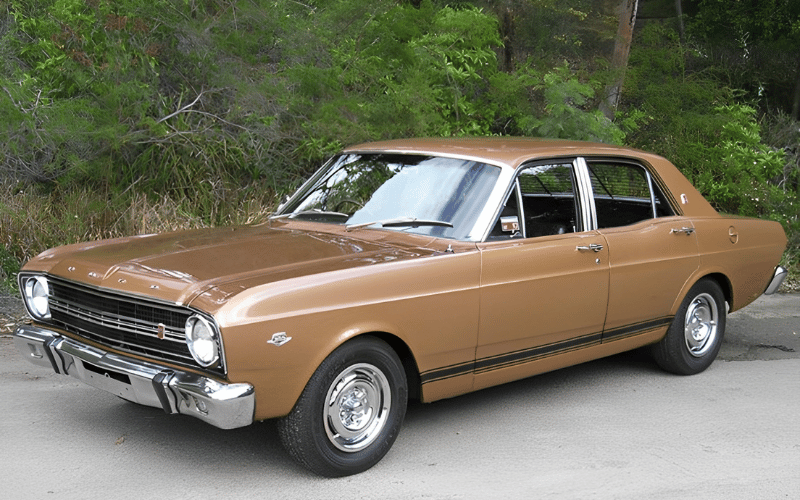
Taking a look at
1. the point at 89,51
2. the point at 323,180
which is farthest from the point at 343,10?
the point at 323,180

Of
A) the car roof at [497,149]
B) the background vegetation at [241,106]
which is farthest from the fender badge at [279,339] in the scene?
the background vegetation at [241,106]

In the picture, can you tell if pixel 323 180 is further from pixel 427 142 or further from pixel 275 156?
pixel 275 156

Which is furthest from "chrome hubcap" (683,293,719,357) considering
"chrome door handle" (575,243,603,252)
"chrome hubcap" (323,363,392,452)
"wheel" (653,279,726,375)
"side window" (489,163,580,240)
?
"chrome hubcap" (323,363,392,452)

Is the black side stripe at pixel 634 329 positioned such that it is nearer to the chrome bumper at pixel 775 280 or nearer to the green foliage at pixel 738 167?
the chrome bumper at pixel 775 280

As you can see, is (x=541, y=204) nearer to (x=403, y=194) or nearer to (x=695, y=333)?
(x=403, y=194)

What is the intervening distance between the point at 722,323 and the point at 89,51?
279 inches

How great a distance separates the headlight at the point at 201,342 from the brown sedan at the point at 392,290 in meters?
0.01

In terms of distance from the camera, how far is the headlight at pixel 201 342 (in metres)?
4.01

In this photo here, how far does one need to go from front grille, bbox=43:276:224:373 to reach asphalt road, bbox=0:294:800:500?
2.06 feet

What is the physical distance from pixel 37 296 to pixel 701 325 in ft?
14.7

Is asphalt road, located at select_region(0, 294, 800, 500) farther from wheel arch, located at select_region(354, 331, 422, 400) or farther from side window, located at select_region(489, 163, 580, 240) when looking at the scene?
side window, located at select_region(489, 163, 580, 240)

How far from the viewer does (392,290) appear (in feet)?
14.8

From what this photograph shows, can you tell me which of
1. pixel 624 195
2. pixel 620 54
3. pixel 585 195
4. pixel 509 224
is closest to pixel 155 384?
pixel 509 224

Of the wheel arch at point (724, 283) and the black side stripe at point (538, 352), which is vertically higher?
the wheel arch at point (724, 283)
